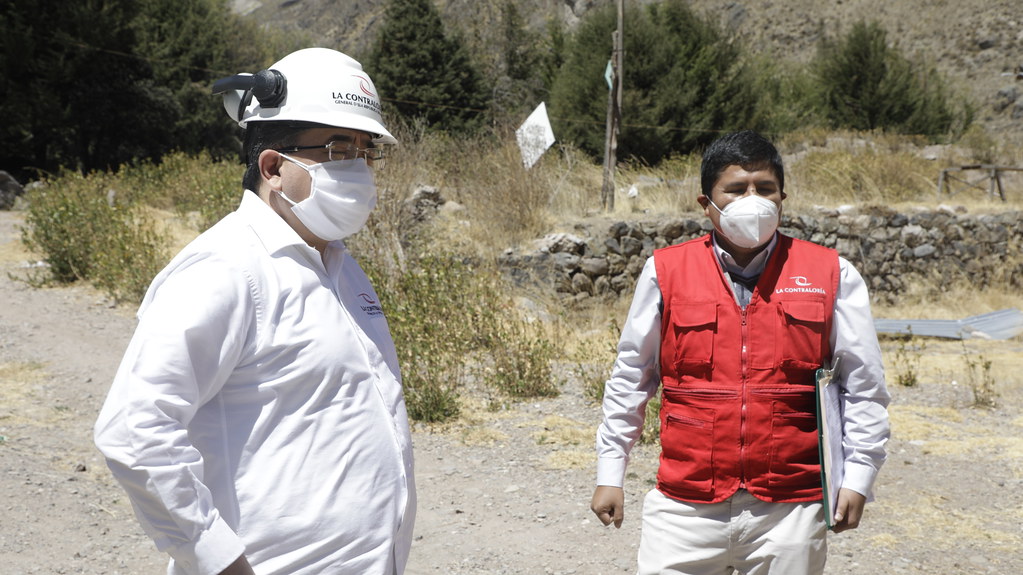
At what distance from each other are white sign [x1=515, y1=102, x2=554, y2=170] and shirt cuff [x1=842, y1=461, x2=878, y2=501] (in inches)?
399

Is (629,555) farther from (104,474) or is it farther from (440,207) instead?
(440,207)

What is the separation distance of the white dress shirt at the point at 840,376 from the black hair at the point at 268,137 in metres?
0.95

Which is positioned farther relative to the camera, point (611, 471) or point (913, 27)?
point (913, 27)

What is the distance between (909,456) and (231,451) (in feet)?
16.7

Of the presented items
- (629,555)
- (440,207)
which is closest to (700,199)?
(629,555)

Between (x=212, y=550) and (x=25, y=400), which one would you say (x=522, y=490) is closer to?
(x=212, y=550)

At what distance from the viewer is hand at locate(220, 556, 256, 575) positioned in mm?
1330

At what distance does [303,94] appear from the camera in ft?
5.38

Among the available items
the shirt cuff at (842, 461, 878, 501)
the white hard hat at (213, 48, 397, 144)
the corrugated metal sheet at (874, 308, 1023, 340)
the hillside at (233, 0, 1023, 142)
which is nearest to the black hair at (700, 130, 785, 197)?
the shirt cuff at (842, 461, 878, 501)

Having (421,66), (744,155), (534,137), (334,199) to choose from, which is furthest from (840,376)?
(421,66)

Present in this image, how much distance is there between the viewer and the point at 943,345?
32.9 ft

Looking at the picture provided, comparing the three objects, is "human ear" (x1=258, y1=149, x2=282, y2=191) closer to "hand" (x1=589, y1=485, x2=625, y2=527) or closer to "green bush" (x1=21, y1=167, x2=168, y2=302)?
"hand" (x1=589, y1=485, x2=625, y2=527)

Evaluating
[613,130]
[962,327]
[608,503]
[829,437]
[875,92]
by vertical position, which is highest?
[829,437]

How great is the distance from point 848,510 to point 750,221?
736 millimetres
